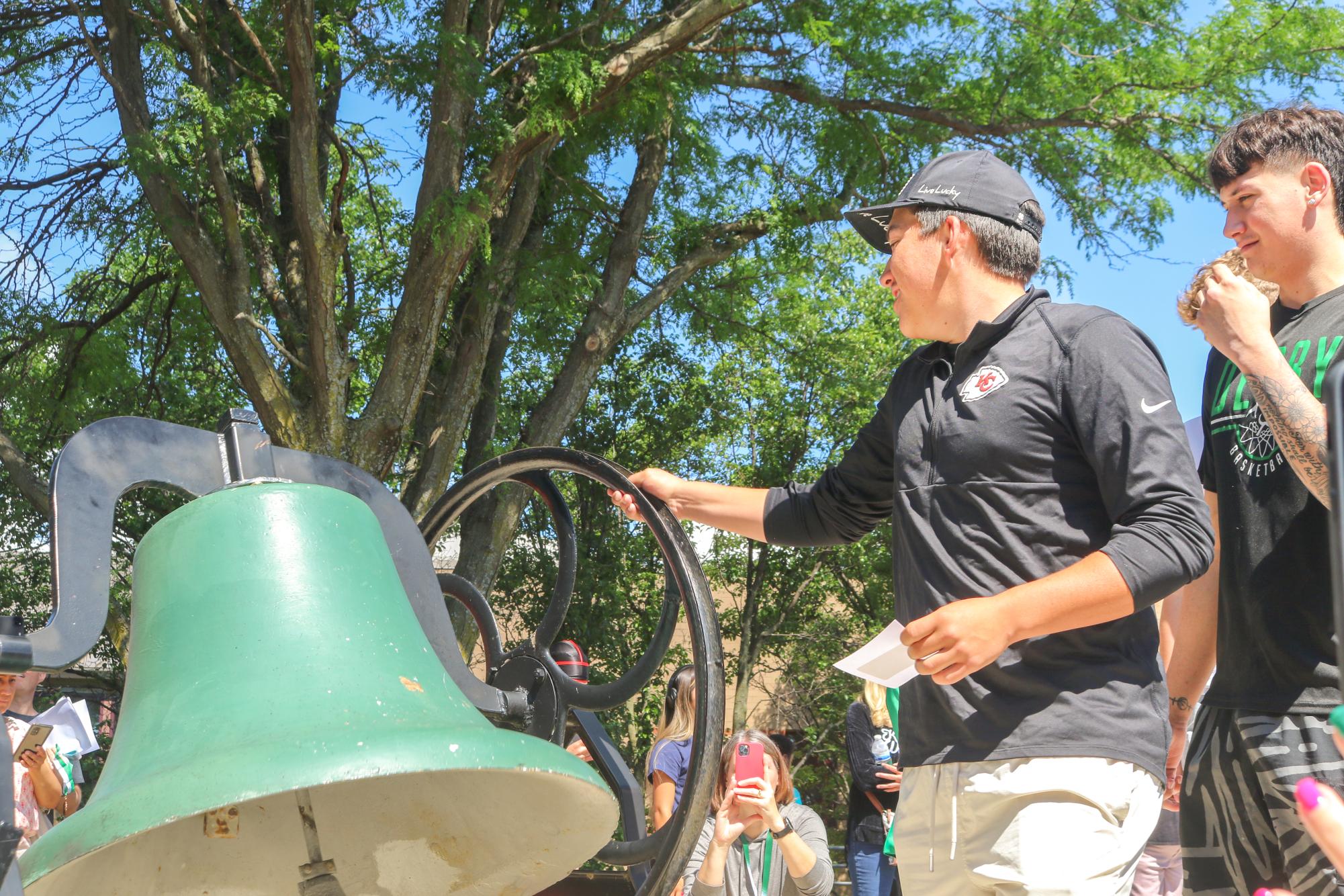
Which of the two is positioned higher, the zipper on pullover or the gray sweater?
the zipper on pullover

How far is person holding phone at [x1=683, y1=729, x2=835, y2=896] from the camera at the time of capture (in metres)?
4.02

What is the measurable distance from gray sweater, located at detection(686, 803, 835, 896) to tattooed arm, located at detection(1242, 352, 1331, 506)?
9.11 feet

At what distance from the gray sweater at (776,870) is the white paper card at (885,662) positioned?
97.5 inches

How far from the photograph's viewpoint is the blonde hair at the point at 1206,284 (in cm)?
212

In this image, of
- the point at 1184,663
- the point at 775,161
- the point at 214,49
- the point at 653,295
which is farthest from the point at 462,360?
the point at 1184,663

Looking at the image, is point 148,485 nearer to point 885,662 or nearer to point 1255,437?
point 885,662

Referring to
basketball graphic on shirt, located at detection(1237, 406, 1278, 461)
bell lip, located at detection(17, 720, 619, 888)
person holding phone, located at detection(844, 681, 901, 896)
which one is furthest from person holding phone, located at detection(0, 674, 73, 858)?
basketball graphic on shirt, located at detection(1237, 406, 1278, 461)

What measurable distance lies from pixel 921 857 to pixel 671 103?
593 centimetres

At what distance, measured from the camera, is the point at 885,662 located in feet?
6.12

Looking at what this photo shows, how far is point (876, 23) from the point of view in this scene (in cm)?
809

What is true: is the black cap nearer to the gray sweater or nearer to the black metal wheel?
the black metal wheel

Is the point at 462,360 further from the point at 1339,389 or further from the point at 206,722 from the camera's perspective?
the point at 1339,389

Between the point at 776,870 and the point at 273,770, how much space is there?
11.4ft

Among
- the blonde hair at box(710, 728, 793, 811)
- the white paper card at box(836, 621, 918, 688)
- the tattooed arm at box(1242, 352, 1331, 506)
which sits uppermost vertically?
the tattooed arm at box(1242, 352, 1331, 506)
